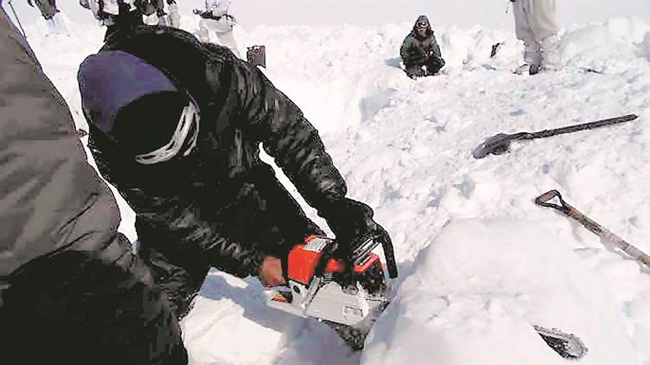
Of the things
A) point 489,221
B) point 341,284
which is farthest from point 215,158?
point 489,221

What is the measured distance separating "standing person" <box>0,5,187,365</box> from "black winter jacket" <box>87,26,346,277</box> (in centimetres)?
88

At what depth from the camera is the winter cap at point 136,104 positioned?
1.64 meters

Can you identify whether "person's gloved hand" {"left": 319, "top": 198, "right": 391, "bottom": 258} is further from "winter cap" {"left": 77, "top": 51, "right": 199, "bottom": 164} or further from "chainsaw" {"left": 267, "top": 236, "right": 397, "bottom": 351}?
"winter cap" {"left": 77, "top": 51, "right": 199, "bottom": 164}

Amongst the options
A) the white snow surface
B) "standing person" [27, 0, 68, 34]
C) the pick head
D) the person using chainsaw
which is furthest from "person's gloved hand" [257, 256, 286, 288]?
"standing person" [27, 0, 68, 34]

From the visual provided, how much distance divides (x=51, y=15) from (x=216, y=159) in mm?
9618

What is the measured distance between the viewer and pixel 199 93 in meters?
2.01

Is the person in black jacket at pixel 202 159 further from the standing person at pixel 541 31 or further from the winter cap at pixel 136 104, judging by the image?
the standing person at pixel 541 31

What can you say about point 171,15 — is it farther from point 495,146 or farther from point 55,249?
point 55,249

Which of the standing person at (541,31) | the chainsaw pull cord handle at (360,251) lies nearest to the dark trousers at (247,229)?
the chainsaw pull cord handle at (360,251)

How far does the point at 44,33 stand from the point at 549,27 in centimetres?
993

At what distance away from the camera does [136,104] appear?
1.63 meters

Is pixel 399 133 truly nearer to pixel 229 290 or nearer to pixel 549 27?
pixel 549 27

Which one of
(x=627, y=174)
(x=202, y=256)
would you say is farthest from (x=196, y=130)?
(x=627, y=174)

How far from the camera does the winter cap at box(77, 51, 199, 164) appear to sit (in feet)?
5.39
